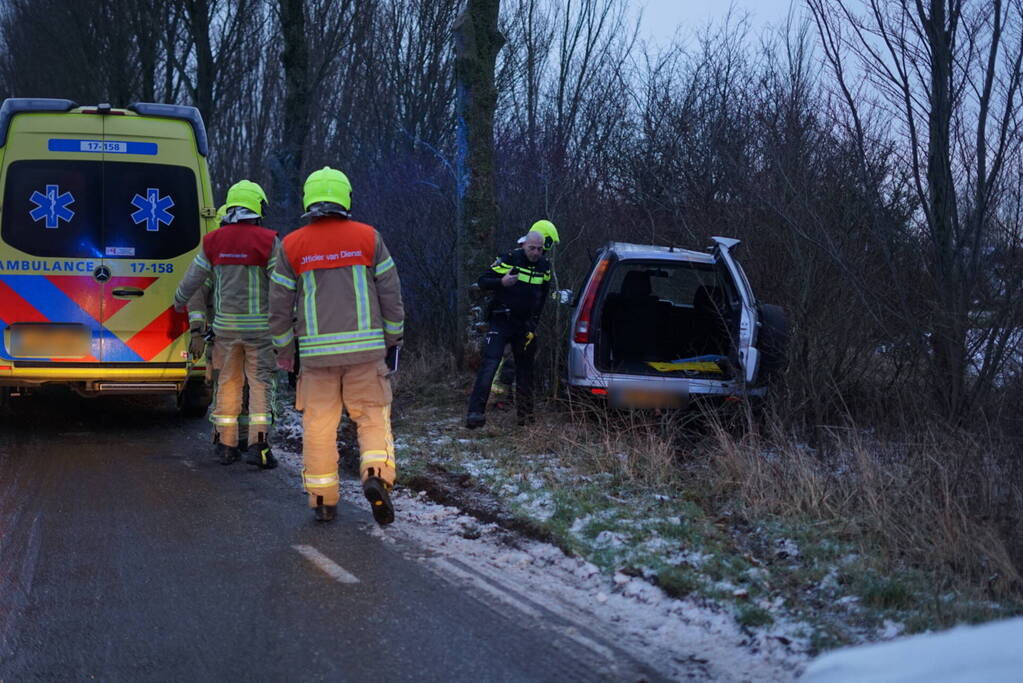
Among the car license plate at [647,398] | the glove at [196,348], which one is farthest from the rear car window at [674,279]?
the glove at [196,348]

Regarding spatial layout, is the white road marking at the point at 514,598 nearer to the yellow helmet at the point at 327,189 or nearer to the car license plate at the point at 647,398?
the yellow helmet at the point at 327,189

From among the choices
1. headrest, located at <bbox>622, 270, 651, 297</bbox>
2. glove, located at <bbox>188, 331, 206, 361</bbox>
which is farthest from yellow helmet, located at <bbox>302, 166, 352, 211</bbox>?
headrest, located at <bbox>622, 270, 651, 297</bbox>

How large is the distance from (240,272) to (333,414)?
2.12 metres

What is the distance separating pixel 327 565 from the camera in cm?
532

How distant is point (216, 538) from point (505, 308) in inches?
150

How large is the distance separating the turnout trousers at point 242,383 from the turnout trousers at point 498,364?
1.83 m

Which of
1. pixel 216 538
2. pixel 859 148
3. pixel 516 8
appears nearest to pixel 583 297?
pixel 859 148

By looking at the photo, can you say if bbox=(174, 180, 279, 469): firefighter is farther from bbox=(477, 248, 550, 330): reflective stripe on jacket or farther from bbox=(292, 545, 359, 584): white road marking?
bbox=(292, 545, 359, 584): white road marking

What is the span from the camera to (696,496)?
638 centimetres

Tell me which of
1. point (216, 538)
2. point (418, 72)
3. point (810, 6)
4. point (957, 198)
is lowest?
point (216, 538)

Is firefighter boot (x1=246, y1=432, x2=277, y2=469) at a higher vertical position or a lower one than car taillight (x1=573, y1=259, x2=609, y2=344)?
lower

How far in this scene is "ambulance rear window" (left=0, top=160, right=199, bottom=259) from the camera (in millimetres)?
8852

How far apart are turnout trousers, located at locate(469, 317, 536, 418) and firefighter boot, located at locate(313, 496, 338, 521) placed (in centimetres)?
292

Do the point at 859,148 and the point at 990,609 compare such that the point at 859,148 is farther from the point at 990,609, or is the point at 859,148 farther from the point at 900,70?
the point at 990,609
